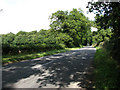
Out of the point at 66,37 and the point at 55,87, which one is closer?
the point at 55,87

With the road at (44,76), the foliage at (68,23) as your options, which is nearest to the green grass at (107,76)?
the road at (44,76)

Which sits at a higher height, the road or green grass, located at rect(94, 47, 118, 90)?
green grass, located at rect(94, 47, 118, 90)

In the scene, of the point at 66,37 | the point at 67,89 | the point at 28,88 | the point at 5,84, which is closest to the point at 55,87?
the point at 67,89

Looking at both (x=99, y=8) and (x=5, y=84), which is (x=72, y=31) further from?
(x=5, y=84)

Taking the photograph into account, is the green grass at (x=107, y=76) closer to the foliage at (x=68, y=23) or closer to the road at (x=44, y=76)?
the road at (x=44, y=76)

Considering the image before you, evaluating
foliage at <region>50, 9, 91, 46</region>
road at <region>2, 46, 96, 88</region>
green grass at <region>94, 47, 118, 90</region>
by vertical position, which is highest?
foliage at <region>50, 9, 91, 46</region>

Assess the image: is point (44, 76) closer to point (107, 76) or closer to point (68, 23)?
point (107, 76)

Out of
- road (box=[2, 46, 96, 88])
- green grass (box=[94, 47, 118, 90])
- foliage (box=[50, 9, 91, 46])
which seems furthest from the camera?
foliage (box=[50, 9, 91, 46])

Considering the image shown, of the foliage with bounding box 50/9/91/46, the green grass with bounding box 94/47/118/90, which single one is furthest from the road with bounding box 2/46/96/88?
the foliage with bounding box 50/9/91/46

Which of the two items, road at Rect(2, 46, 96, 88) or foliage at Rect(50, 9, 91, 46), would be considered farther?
foliage at Rect(50, 9, 91, 46)

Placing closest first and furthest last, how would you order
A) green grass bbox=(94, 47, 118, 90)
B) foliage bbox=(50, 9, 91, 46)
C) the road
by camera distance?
green grass bbox=(94, 47, 118, 90) → the road → foliage bbox=(50, 9, 91, 46)

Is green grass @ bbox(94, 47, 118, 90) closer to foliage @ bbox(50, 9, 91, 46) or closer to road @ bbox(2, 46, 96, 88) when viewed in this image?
road @ bbox(2, 46, 96, 88)

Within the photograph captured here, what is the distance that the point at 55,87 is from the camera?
4453 mm

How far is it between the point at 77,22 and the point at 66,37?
36.5ft
